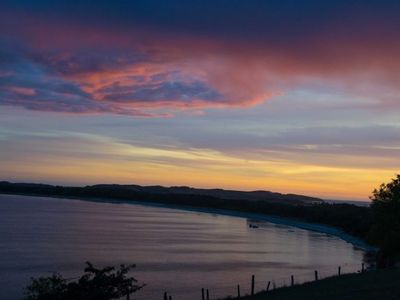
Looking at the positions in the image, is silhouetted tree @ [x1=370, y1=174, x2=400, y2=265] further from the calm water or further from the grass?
the grass

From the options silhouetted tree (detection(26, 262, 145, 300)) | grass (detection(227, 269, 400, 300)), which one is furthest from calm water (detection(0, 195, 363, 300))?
grass (detection(227, 269, 400, 300))

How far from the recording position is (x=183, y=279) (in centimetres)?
6172

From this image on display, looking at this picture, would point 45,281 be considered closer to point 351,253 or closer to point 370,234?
point 370,234

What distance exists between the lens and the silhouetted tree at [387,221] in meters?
57.4

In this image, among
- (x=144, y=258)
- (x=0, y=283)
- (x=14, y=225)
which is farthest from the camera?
(x=14, y=225)

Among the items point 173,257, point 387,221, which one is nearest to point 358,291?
point 387,221

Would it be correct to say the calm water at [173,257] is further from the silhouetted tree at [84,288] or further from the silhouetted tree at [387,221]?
the silhouetted tree at [84,288]

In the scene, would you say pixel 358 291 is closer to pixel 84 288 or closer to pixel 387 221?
pixel 84 288

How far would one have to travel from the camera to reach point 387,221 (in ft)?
192

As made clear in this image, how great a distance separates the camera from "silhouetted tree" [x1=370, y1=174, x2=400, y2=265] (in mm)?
57438

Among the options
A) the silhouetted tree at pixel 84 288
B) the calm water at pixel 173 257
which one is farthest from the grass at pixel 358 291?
the calm water at pixel 173 257

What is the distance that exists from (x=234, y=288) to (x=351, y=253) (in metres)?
46.9

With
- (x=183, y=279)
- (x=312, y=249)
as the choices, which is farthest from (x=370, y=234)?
(x=312, y=249)

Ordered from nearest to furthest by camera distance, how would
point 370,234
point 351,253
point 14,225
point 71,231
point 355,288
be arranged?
point 355,288 → point 370,234 → point 351,253 → point 71,231 → point 14,225
